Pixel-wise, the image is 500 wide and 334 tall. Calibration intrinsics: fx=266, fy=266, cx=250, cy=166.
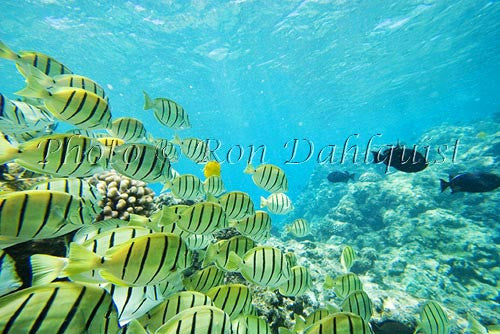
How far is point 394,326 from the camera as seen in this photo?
4.99m

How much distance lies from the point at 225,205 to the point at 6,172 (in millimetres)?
3769

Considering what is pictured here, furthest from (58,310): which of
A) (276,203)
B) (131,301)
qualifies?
(276,203)

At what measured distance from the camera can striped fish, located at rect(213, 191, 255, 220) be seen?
370 cm

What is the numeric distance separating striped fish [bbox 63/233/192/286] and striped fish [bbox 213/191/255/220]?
1.75m

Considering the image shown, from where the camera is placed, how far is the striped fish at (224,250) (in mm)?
2957

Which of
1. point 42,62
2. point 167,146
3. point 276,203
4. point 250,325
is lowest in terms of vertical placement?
point 250,325

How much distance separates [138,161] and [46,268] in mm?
1443

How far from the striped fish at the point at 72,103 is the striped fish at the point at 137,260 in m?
1.67

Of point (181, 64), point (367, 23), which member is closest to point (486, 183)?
point (367, 23)

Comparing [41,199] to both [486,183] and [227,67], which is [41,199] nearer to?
[486,183]

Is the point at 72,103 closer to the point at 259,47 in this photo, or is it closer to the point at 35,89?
the point at 35,89

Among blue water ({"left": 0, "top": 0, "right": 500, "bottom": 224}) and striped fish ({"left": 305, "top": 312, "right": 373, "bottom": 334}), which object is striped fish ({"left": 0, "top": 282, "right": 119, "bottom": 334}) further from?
blue water ({"left": 0, "top": 0, "right": 500, "bottom": 224})

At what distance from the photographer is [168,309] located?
211 cm

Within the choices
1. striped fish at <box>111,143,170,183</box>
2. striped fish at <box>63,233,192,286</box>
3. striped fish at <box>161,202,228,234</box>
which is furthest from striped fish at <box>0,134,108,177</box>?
striped fish at <box>63,233,192,286</box>
